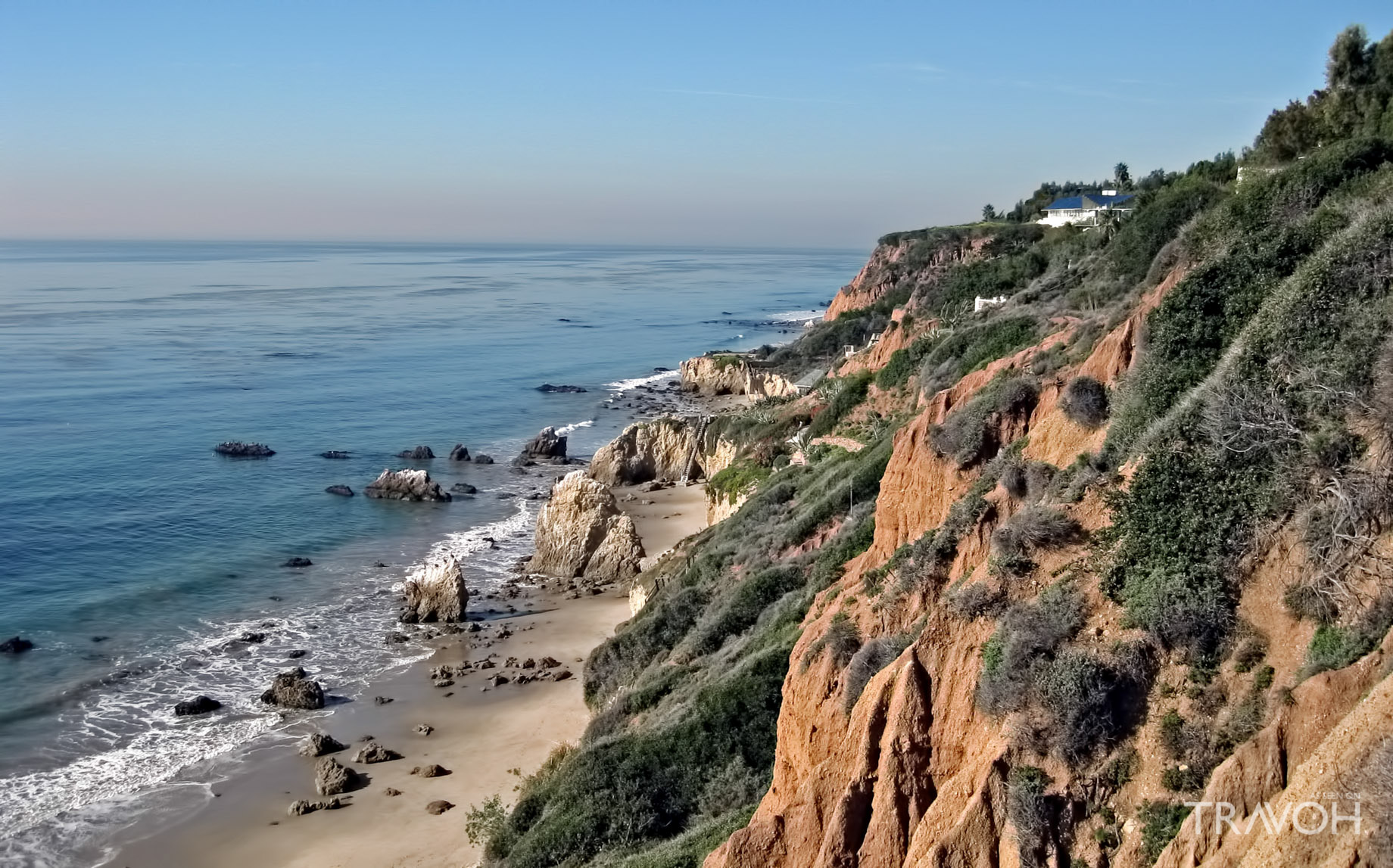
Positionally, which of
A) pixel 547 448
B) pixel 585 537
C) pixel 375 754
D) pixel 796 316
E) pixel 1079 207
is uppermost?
pixel 1079 207

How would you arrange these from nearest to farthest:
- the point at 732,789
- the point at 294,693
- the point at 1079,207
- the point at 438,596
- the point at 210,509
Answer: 1. the point at 732,789
2. the point at 294,693
3. the point at 438,596
4. the point at 210,509
5. the point at 1079,207

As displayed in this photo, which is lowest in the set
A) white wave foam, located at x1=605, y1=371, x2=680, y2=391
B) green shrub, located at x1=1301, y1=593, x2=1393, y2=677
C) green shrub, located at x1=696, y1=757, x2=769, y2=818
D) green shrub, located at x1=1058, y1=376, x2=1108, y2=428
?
green shrub, located at x1=696, y1=757, x2=769, y2=818

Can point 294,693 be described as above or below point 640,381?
below

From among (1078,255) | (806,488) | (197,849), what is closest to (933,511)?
(806,488)

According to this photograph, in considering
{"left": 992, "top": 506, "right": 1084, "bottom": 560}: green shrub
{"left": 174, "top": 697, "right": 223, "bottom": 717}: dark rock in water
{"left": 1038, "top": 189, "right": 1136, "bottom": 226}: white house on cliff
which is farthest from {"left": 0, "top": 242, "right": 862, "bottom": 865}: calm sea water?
{"left": 1038, "top": 189, "right": 1136, "bottom": 226}: white house on cliff

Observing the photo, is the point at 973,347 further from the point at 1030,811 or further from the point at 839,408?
the point at 1030,811

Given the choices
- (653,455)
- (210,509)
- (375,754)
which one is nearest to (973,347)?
(375,754)

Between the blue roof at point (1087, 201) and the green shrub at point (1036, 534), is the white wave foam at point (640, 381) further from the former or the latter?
the green shrub at point (1036, 534)

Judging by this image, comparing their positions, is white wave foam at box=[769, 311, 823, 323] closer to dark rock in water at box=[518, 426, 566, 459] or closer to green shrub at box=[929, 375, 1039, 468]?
dark rock in water at box=[518, 426, 566, 459]
